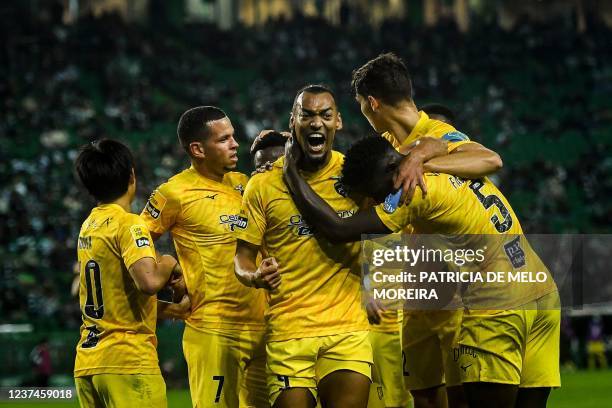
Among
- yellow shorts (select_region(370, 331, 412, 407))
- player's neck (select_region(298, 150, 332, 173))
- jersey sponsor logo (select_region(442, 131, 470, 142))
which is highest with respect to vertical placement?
jersey sponsor logo (select_region(442, 131, 470, 142))

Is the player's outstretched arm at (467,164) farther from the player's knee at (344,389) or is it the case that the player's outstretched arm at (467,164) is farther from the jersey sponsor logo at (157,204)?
the jersey sponsor logo at (157,204)

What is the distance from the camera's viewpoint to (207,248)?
6414mm

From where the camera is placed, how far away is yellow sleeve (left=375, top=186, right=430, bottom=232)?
5.36 meters

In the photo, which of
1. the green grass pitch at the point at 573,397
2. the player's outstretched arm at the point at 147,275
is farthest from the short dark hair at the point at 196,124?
the green grass pitch at the point at 573,397

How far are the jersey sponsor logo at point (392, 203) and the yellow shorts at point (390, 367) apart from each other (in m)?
1.85

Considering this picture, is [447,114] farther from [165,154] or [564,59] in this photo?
[564,59]

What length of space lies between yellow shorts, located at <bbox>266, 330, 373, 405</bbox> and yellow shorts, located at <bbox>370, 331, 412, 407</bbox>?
1576 millimetres

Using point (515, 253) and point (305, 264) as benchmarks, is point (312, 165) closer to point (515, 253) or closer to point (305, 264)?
point (305, 264)

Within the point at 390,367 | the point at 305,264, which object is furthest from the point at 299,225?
the point at 390,367

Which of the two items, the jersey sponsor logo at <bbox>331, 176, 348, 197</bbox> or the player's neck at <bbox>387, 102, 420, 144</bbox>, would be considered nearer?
the jersey sponsor logo at <bbox>331, 176, 348, 197</bbox>

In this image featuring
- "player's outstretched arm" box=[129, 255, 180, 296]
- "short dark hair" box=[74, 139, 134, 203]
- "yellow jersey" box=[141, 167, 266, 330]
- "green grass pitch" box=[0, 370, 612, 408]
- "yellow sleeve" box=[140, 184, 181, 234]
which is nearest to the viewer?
"player's outstretched arm" box=[129, 255, 180, 296]

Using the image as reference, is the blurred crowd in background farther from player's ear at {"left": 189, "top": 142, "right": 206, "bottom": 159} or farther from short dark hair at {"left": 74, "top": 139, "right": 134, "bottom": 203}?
short dark hair at {"left": 74, "top": 139, "right": 134, "bottom": 203}

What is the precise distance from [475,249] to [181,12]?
93.8ft

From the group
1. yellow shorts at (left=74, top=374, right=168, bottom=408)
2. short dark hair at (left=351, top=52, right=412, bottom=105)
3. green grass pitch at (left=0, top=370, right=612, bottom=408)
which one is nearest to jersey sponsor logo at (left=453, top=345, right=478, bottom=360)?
short dark hair at (left=351, top=52, right=412, bottom=105)
